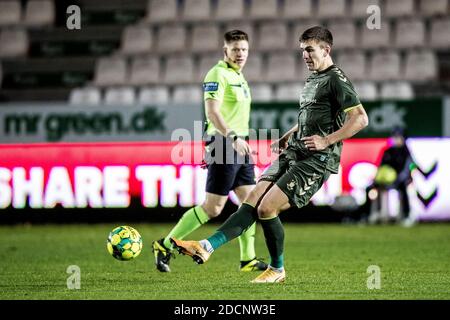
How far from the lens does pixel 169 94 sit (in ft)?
62.3

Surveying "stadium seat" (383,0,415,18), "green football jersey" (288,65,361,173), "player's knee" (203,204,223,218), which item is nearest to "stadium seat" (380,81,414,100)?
"stadium seat" (383,0,415,18)

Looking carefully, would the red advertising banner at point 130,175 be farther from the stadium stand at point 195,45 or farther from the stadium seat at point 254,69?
the stadium seat at point 254,69

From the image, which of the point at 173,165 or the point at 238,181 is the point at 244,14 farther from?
the point at 238,181

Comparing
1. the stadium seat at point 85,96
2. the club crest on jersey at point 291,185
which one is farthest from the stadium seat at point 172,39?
the club crest on jersey at point 291,185

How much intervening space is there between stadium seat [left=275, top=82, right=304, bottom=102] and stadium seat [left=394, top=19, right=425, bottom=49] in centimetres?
224

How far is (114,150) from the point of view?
54.4ft

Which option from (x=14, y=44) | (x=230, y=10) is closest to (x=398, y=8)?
(x=230, y=10)

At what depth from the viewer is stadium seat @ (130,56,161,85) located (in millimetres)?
19422

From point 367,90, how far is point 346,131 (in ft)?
33.6

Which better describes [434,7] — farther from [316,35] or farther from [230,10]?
[316,35]

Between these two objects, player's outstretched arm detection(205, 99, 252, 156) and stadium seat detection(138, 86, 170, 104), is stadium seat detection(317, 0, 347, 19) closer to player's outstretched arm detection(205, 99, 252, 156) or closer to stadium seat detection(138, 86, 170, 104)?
stadium seat detection(138, 86, 170, 104)

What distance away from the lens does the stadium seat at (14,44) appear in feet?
68.1

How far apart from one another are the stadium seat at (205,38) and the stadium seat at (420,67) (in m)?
3.74

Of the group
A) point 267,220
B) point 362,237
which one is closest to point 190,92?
point 362,237
